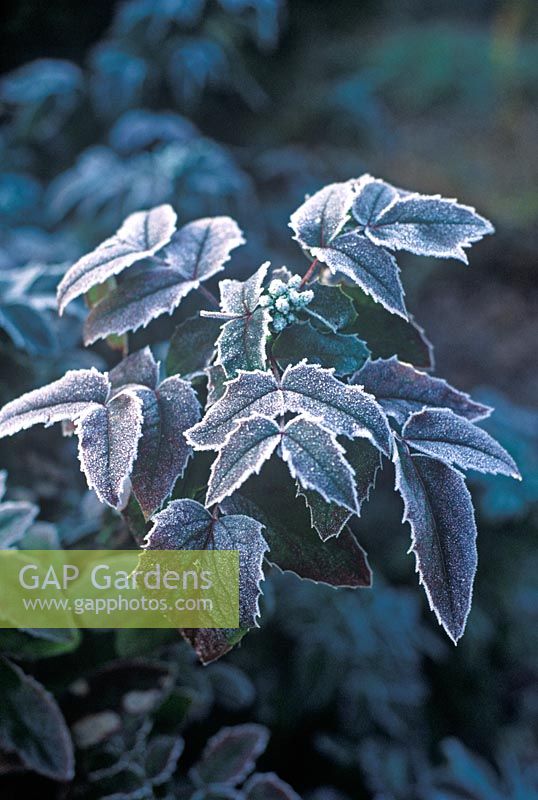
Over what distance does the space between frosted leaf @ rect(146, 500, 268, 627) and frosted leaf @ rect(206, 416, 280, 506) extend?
0.07 m

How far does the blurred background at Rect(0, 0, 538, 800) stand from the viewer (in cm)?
129

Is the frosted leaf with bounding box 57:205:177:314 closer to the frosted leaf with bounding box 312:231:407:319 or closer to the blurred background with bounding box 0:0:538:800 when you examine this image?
the frosted leaf with bounding box 312:231:407:319

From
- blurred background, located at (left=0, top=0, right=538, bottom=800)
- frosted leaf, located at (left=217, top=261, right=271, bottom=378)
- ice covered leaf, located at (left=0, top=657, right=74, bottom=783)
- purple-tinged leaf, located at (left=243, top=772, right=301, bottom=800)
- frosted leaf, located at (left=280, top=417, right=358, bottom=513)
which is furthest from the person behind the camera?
blurred background, located at (left=0, top=0, right=538, bottom=800)

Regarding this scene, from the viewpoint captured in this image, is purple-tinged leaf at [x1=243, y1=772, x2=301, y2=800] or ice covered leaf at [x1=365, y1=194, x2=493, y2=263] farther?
purple-tinged leaf at [x1=243, y1=772, x2=301, y2=800]

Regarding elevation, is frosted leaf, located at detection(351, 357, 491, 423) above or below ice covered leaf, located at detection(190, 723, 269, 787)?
above

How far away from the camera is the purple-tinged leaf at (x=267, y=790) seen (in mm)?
1061

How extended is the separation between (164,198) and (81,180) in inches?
9.9

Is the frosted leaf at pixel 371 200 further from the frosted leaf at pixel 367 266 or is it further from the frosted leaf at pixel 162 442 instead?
the frosted leaf at pixel 162 442

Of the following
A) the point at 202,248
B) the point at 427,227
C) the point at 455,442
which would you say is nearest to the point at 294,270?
the point at 202,248

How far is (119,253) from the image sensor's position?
0.86 meters

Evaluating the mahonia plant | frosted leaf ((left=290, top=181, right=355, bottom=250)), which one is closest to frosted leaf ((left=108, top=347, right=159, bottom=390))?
the mahonia plant

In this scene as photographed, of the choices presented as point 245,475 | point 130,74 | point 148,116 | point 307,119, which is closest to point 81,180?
point 148,116

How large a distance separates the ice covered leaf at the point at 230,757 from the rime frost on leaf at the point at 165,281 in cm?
67

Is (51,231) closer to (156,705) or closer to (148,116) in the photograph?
(148,116)
